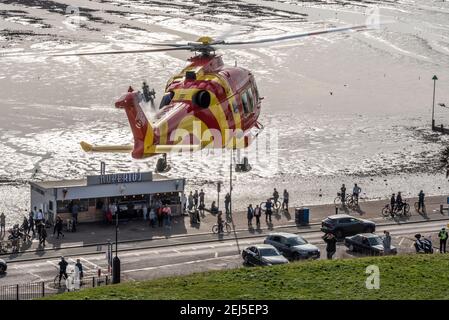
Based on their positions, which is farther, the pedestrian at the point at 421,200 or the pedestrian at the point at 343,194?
the pedestrian at the point at 343,194

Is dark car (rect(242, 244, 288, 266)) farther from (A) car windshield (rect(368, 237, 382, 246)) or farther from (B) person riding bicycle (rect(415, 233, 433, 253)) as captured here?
(B) person riding bicycle (rect(415, 233, 433, 253))

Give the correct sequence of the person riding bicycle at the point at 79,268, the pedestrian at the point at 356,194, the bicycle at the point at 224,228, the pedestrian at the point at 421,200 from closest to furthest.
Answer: the person riding bicycle at the point at 79,268 → the bicycle at the point at 224,228 → the pedestrian at the point at 421,200 → the pedestrian at the point at 356,194

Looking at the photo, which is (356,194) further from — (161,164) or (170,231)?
(161,164)

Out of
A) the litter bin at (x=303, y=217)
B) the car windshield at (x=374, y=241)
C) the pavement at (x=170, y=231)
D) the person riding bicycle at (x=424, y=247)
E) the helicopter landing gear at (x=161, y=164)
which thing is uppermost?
the helicopter landing gear at (x=161, y=164)

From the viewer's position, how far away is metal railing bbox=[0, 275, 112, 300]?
39906mm

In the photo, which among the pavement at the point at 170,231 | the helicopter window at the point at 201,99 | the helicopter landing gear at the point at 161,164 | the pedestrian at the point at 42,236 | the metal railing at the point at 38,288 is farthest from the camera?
the pedestrian at the point at 42,236

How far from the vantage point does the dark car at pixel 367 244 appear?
4784 cm

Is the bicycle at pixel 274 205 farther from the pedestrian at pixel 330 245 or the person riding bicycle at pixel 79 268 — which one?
the person riding bicycle at pixel 79 268

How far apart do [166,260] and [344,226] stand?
9451 mm

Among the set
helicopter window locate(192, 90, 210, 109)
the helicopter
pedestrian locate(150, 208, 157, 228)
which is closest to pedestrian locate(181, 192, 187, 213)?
pedestrian locate(150, 208, 157, 228)

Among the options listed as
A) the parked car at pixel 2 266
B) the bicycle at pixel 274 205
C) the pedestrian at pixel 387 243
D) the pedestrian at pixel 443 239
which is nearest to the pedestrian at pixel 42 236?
the parked car at pixel 2 266

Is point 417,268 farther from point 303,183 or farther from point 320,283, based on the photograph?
point 303,183

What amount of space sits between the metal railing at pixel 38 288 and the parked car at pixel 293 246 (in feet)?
27.2
